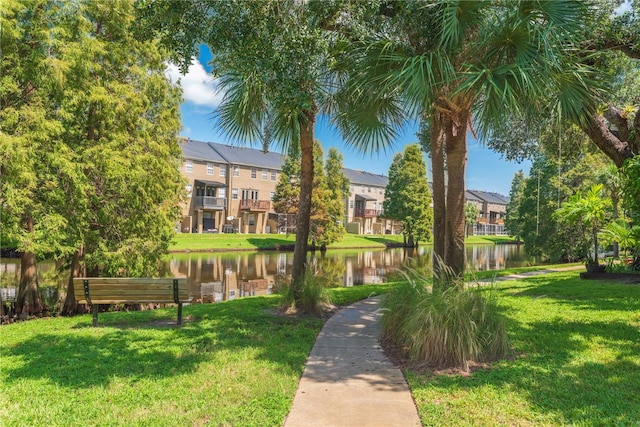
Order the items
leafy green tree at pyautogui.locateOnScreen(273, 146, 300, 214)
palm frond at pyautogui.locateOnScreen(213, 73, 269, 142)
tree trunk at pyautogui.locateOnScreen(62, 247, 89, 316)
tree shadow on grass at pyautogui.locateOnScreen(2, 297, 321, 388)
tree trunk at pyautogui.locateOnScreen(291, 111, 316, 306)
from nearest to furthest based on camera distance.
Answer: tree shadow on grass at pyautogui.locateOnScreen(2, 297, 321, 388) → palm frond at pyautogui.locateOnScreen(213, 73, 269, 142) → tree trunk at pyautogui.locateOnScreen(291, 111, 316, 306) → tree trunk at pyautogui.locateOnScreen(62, 247, 89, 316) → leafy green tree at pyautogui.locateOnScreen(273, 146, 300, 214)

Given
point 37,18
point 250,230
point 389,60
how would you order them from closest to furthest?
point 389,60 → point 37,18 → point 250,230

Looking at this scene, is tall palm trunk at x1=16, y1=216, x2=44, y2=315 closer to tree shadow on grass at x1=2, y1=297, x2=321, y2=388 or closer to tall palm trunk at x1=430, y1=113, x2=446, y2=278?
tree shadow on grass at x1=2, y1=297, x2=321, y2=388

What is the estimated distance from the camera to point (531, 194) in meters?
29.5

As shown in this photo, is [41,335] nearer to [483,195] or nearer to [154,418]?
[154,418]

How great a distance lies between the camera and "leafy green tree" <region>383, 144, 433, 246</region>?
42.1m

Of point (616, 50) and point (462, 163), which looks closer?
point (462, 163)

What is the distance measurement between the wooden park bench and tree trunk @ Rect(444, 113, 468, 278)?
4.21 metres

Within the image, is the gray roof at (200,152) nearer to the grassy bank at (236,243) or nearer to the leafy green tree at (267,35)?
the grassy bank at (236,243)

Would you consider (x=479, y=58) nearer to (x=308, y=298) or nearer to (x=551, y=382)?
(x=551, y=382)

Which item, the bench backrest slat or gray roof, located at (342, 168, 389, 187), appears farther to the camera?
gray roof, located at (342, 168, 389, 187)

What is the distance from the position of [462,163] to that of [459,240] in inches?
47.9

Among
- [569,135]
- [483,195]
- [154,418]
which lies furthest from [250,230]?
[483,195]

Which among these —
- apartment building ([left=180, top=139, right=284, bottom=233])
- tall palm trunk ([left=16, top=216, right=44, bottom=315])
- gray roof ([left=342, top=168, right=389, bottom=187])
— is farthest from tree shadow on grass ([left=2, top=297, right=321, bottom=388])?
gray roof ([left=342, top=168, right=389, bottom=187])

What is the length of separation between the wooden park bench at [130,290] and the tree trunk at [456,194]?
13.8 ft
